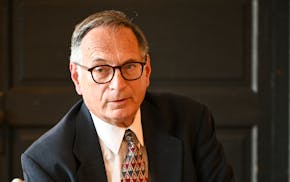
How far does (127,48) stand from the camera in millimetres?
1429

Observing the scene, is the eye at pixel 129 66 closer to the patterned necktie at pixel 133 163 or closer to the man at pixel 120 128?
the man at pixel 120 128

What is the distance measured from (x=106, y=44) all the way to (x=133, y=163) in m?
0.36

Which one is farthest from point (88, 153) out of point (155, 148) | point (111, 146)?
point (155, 148)

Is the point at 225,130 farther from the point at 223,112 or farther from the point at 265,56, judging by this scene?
the point at 265,56

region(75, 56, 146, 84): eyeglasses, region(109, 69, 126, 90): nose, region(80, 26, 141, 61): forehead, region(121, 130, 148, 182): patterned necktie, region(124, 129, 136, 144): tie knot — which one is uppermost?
region(80, 26, 141, 61): forehead

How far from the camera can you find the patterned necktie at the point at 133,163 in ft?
5.03

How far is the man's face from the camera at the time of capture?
142 cm

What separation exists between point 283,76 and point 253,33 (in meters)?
0.24

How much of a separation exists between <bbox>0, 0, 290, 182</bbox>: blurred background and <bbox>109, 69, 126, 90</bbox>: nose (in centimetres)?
107

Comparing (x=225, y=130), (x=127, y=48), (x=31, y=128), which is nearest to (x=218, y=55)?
(x=225, y=130)

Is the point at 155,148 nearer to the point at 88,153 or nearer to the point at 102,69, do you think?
the point at 88,153

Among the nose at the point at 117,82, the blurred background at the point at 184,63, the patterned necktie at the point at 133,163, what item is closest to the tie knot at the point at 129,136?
the patterned necktie at the point at 133,163

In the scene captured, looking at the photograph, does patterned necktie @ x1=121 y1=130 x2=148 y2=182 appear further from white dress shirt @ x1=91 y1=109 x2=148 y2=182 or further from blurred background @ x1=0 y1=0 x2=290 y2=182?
blurred background @ x1=0 y1=0 x2=290 y2=182

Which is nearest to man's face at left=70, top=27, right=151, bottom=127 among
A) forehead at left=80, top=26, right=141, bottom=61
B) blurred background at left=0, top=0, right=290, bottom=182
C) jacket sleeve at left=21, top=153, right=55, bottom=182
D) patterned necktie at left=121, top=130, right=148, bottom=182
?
forehead at left=80, top=26, right=141, bottom=61
